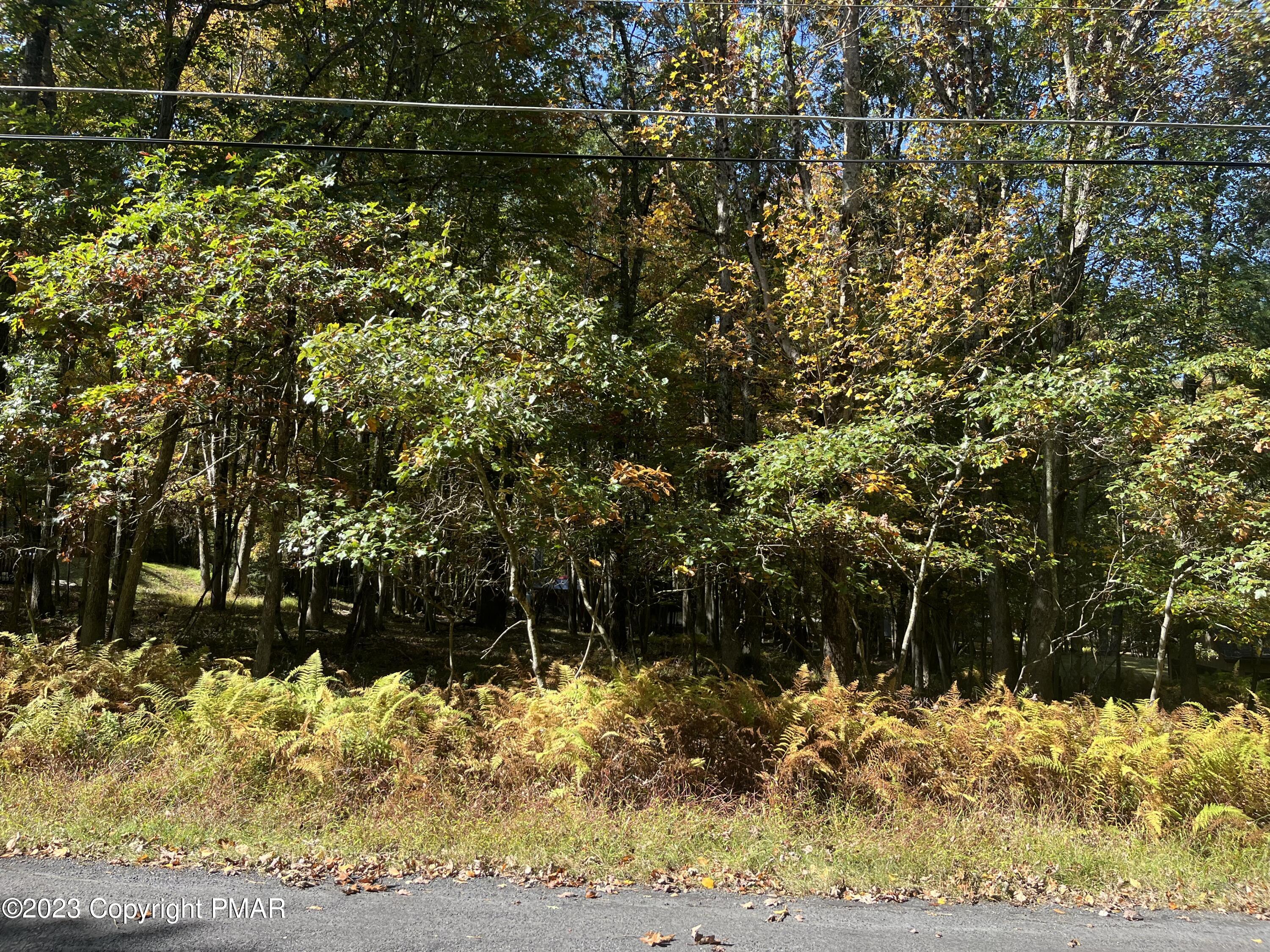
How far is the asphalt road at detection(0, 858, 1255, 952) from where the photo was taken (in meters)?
4.22

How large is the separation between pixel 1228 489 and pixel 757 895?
25.8 ft

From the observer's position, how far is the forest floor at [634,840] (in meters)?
5.18

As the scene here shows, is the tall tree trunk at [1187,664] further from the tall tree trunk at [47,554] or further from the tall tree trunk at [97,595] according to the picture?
the tall tree trunk at [47,554]

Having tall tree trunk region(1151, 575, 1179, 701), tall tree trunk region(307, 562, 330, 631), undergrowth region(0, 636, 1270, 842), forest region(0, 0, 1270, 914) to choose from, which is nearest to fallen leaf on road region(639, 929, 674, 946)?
undergrowth region(0, 636, 1270, 842)

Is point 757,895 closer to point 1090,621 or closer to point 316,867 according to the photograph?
point 316,867

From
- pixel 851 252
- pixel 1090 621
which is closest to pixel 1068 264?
pixel 851 252

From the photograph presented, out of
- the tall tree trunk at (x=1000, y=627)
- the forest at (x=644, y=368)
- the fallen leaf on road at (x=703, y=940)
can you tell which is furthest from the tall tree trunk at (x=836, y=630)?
the fallen leaf on road at (x=703, y=940)

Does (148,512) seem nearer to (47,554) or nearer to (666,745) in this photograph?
(47,554)

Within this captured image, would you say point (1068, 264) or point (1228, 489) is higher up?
point (1068, 264)

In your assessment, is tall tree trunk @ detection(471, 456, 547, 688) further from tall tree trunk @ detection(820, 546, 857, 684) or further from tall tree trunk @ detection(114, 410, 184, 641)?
tall tree trunk @ detection(820, 546, 857, 684)

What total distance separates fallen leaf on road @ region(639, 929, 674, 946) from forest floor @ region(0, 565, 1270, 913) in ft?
2.16

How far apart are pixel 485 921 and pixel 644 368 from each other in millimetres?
5680

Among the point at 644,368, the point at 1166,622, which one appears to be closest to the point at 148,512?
the point at 644,368

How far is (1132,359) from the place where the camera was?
473 inches
